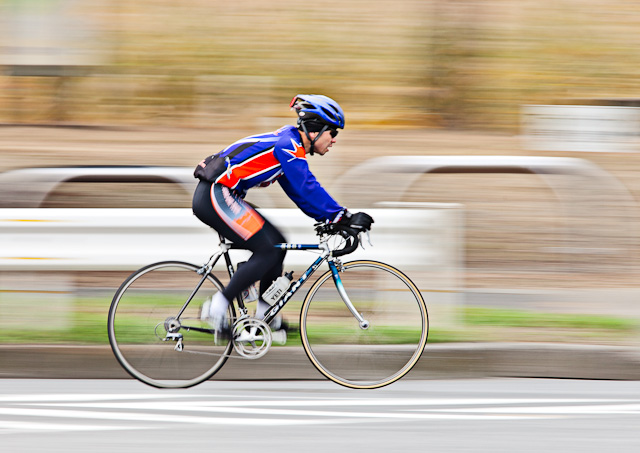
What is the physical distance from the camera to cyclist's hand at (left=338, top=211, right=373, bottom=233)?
4.93 m

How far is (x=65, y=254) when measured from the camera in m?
5.82

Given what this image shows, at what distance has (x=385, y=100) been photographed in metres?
11.3

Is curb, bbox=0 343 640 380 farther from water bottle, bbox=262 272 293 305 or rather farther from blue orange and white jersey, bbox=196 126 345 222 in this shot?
blue orange and white jersey, bbox=196 126 345 222

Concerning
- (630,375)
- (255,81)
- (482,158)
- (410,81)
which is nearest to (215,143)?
(255,81)

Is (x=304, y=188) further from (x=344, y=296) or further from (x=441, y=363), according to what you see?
(x=441, y=363)

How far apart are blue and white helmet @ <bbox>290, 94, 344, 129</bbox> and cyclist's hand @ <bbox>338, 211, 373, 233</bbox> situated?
505 millimetres

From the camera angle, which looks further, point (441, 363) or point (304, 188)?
point (441, 363)

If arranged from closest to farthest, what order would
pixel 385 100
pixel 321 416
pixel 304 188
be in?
pixel 321 416, pixel 304 188, pixel 385 100

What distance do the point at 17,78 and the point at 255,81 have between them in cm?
288

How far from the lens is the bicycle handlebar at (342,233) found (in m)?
5.00

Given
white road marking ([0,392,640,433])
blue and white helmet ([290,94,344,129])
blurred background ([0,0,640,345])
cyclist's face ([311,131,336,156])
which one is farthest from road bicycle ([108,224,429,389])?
blurred background ([0,0,640,345])

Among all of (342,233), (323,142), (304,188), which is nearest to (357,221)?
(342,233)

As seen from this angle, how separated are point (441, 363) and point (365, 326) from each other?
1.75 ft

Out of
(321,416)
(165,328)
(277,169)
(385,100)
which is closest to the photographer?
(321,416)
